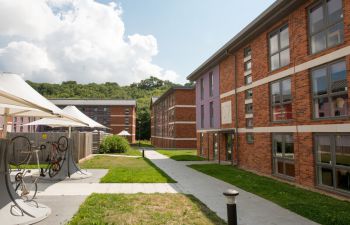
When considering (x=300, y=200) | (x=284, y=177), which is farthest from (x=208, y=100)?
(x=300, y=200)

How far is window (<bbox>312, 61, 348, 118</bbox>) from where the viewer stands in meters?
9.84

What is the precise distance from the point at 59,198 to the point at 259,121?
9963mm

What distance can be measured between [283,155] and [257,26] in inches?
242

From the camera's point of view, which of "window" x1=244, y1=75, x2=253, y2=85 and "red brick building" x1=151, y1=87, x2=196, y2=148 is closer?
"window" x1=244, y1=75, x2=253, y2=85

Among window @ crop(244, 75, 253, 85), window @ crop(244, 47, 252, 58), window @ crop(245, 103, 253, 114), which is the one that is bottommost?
window @ crop(245, 103, 253, 114)

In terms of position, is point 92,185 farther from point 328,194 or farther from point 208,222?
point 328,194

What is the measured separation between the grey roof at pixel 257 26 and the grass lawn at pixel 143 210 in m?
8.24

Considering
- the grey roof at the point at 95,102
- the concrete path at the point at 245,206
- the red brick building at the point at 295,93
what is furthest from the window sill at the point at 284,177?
the grey roof at the point at 95,102

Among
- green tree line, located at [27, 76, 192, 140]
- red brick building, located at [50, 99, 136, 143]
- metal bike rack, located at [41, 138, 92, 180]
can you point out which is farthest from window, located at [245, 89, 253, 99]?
green tree line, located at [27, 76, 192, 140]

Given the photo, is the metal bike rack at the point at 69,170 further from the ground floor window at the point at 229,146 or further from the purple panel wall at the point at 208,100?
the purple panel wall at the point at 208,100

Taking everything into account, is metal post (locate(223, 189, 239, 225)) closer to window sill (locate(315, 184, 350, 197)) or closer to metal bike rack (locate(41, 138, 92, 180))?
window sill (locate(315, 184, 350, 197))

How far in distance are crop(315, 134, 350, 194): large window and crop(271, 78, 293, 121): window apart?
230cm

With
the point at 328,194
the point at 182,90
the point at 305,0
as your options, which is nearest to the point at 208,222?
the point at 328,194

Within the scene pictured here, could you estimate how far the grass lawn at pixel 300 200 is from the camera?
7324 mm
